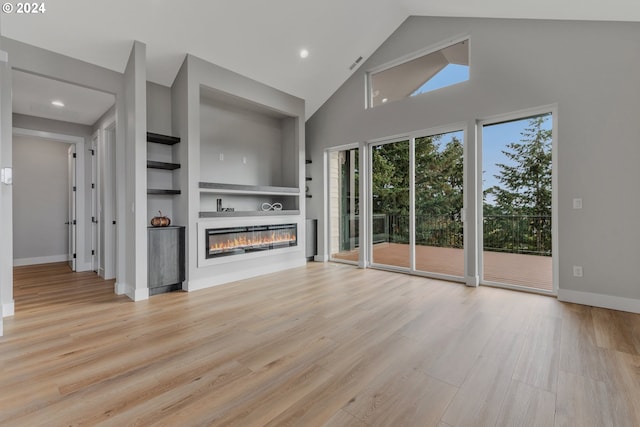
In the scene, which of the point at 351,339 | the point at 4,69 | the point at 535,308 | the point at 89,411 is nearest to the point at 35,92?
the point at 4,69

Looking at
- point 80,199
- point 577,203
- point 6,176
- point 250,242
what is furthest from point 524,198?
point 80,199

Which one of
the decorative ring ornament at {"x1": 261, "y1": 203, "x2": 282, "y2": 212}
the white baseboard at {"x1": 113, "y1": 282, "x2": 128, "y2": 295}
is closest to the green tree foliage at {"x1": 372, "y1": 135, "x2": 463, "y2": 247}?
the decorative ring ornament at {"x1": 261, "y1": 203, "x2": 282, "y2": 212}

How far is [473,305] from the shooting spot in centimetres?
325

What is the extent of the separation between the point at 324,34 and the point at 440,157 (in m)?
2.50

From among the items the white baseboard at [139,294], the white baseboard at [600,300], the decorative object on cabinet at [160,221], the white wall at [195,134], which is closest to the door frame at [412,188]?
the white baseboard at [600,300]

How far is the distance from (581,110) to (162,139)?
5.01m

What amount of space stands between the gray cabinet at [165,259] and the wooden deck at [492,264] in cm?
323

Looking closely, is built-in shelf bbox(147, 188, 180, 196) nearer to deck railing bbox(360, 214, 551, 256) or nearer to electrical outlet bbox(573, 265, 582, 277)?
deck railing bbox(360, 214, 551, 256)

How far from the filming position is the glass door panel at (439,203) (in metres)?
4.32

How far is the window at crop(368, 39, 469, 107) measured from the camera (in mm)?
4301

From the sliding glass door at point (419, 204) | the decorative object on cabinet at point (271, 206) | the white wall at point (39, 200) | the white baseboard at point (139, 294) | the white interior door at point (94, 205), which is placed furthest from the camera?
the white wall at point (39, 200)

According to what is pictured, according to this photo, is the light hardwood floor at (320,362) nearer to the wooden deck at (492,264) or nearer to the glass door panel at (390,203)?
the wooden deck at (492,264)

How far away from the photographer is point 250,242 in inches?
183

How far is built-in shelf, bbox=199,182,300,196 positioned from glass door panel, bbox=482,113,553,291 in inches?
119
